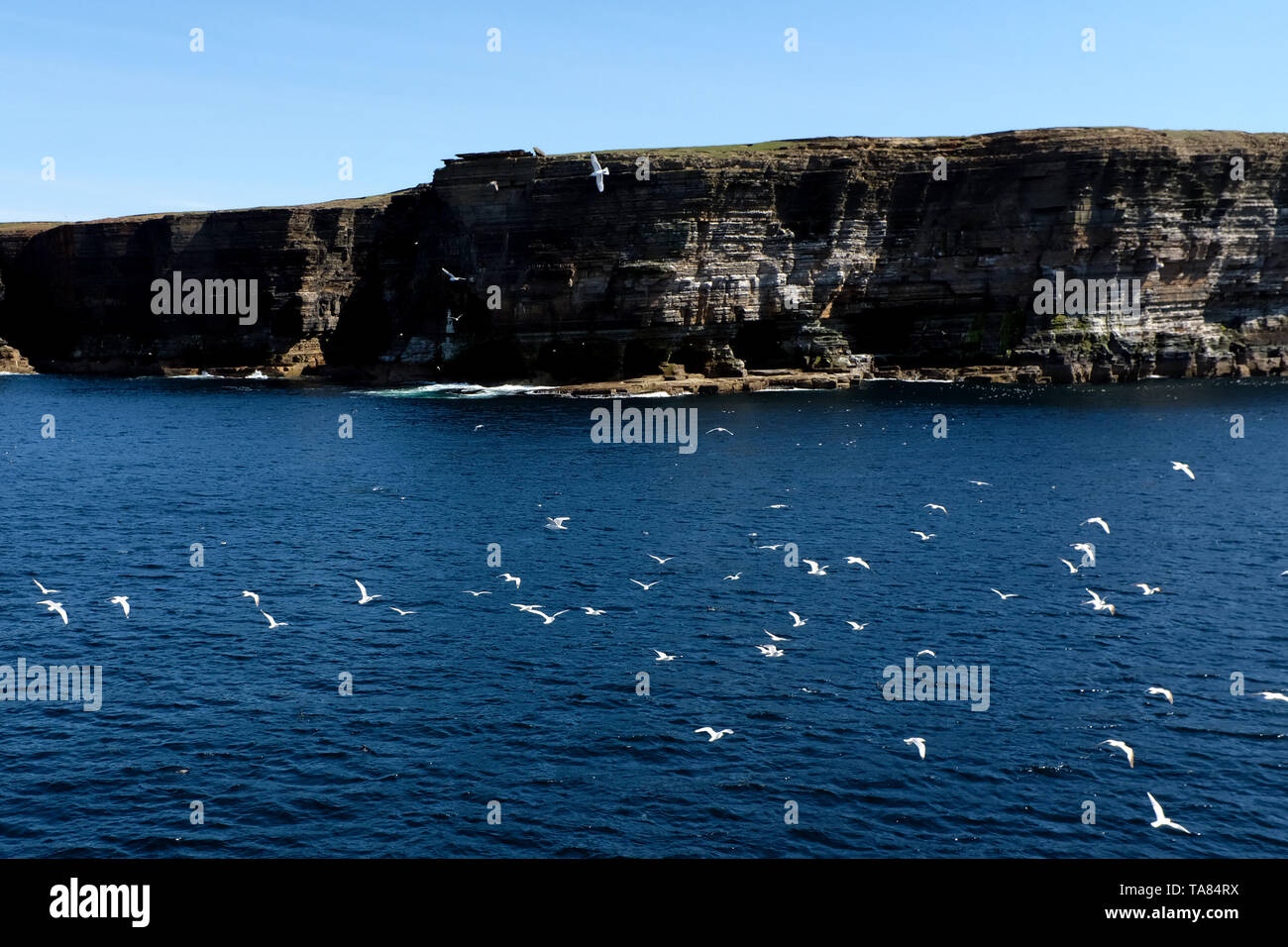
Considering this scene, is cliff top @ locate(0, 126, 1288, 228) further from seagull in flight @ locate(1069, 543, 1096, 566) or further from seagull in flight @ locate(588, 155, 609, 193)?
seagull in flight @ locate(1069, 543, 1096, 566)

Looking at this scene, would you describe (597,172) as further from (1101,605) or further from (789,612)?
(1101,605)

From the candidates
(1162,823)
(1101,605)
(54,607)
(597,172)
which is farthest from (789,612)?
(597,172)

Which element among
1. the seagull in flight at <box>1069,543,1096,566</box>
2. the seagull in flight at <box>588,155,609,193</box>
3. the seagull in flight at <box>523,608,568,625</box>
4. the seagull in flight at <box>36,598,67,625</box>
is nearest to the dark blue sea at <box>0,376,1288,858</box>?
the seagull in flight at <box>523,608,568,625</box>

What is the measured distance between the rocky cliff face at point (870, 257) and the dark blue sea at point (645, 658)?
55565 millimetres

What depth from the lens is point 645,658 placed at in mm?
44094

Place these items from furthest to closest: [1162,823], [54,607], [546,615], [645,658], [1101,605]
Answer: [546,615] → [1101,605] → [54,607] → [645,658] → [1162,823]

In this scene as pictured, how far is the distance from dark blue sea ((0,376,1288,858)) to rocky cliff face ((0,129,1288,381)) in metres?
55.6

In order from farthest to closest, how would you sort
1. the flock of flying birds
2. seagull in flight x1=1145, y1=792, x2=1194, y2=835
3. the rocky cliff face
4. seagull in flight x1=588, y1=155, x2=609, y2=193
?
the rocky cliff face
seagull in flight x1=588, y1=155, x2=609, y2=193
the flock of flying birds
seagull in flight x1=1145, y1=792, x2=1194, y2=835

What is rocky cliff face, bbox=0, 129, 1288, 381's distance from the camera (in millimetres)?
142125

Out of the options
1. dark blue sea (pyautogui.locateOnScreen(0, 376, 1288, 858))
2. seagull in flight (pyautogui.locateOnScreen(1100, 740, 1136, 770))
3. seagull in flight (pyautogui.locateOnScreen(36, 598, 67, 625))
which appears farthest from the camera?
seagull in flight (pyautogui.locateOnScreen(36, 598, 67, 625))

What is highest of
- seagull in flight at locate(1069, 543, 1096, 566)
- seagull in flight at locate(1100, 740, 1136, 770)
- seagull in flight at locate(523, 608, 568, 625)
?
seagull in flight at locate(1069, 543, 1096, 566)

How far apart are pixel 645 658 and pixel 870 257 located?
116 m

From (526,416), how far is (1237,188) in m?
102
